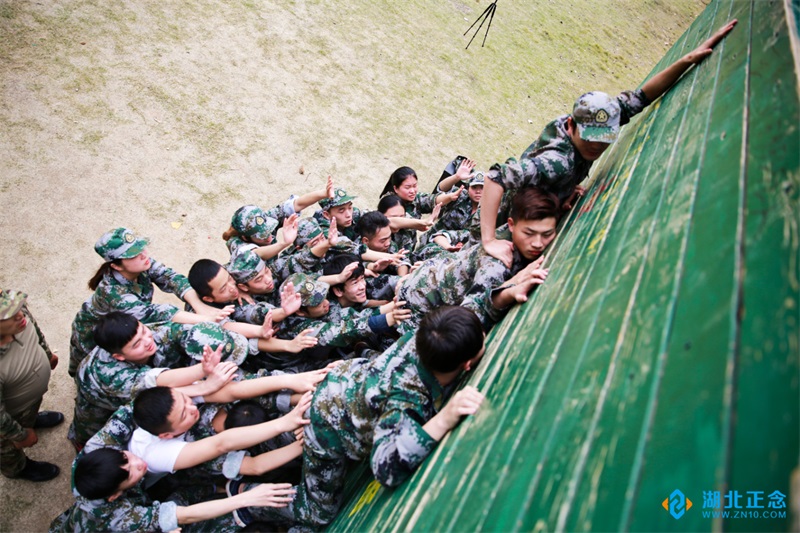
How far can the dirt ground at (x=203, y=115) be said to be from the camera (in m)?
4.75

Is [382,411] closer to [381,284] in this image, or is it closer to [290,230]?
[381,284]

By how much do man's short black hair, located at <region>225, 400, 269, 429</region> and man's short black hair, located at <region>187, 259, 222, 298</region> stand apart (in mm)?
1038

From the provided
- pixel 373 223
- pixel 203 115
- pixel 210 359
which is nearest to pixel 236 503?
pixel 210 359

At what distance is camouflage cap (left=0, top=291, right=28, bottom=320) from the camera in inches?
116

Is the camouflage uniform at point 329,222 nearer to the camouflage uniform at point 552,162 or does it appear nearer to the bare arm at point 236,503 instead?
the camouflage uniform at point 552,162

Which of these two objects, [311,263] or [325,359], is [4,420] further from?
[311,263]

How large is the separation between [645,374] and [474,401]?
93 cm

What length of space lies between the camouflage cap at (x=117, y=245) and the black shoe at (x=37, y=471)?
152cm

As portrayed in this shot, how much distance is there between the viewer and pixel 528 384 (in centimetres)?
172

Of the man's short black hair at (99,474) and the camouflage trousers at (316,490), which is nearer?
the man's short black hair at (99,474)

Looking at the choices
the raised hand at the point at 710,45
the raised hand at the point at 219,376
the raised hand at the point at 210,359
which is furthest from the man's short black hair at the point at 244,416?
the raised hand at the point at 710,45

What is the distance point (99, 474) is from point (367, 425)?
4.42 ft

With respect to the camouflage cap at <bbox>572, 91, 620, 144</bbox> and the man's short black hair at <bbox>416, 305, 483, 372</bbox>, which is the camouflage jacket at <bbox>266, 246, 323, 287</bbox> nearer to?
the man's short black hair at <bbox>416, 305, 483, 372</bbox>

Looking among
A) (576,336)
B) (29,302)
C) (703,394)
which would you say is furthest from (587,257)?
(29,302)
